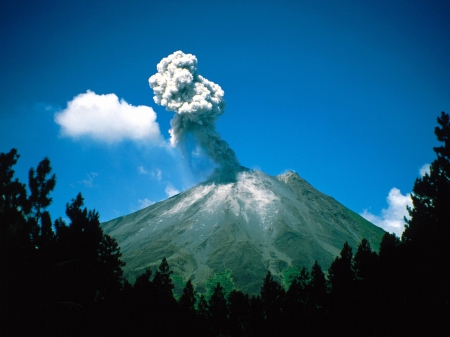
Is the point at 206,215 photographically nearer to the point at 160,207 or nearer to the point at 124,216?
the point at 160,207

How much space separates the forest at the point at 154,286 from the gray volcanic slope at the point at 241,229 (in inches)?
2177

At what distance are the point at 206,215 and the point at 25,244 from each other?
111693 mm

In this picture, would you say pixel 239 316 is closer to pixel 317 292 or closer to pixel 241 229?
pixel 317 292

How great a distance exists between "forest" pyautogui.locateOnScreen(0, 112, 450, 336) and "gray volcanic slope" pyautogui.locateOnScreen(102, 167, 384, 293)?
5529 centimetres

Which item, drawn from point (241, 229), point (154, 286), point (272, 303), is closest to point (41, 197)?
point (154, 286)

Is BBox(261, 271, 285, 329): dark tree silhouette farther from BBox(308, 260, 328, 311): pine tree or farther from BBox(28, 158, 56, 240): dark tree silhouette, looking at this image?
BBox(28, 158, 56, 240): dark tree silhouette

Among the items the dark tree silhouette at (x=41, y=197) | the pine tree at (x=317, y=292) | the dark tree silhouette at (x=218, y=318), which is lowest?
the dark tree silhouette at (x=218, y=318)

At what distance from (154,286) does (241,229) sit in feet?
291

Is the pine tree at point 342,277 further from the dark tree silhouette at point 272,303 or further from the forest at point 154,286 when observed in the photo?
the dark tree silhouette at point 272,303

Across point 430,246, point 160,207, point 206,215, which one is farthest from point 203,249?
point 430,246

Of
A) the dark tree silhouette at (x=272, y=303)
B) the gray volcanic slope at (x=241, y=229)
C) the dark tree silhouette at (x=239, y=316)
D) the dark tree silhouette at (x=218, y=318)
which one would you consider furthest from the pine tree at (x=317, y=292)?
the gray volcanic slope at (x=241, y=229)

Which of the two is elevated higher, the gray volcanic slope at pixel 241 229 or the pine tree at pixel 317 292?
the gray volcanic slope at pixel 241 229

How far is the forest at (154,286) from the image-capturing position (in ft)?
32.3

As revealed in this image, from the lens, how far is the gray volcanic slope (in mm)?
93250
